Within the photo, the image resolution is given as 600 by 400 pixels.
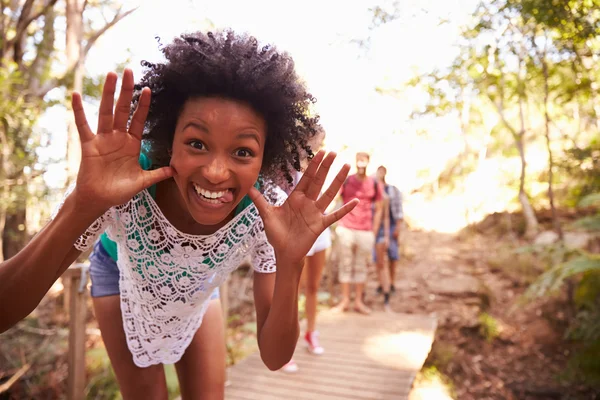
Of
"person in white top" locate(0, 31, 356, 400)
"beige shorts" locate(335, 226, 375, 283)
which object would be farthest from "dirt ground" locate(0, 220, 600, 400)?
"person in white top" locate(0, 31, 356, 400)

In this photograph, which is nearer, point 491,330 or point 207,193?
point 207,193

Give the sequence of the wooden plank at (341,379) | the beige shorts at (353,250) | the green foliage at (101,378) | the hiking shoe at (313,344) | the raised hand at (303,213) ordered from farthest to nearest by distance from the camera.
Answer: the beige shorts at (353,250) < the green foliage at (101,378) < the hiking shoe at (313,344) < the wooden plank at (341,379) < the raised hand at (303,213)

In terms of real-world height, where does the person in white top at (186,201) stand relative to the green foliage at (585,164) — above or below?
below

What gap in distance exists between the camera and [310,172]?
1254 millimetres

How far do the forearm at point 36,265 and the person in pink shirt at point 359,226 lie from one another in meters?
3.69

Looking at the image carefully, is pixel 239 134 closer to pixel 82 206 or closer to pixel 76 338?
pixel 82 206

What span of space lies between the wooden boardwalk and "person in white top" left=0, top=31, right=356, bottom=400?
A: 70.6 inches

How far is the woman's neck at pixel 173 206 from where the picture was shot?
1307 millimetres

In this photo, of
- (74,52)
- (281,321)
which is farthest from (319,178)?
(74,52)

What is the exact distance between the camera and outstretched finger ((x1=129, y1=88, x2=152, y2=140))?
1.01m

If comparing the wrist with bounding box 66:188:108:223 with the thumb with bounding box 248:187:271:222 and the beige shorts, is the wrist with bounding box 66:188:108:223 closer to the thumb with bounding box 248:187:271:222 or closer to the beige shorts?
the thumb with bounding box 248:187:271:222

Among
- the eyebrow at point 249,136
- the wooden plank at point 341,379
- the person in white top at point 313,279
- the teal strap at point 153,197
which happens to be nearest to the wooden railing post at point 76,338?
the wooden plank at point 341,379

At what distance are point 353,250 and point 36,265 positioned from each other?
4101 millimetres

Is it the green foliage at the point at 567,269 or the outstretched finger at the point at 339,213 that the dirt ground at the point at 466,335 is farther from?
the outstretched finger at the point at 339,213
